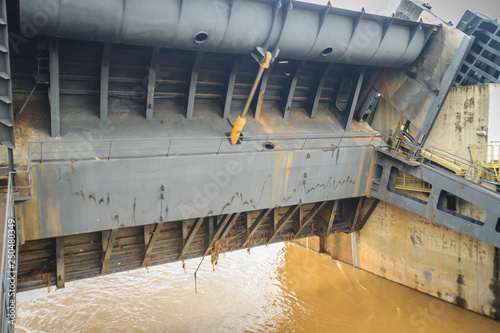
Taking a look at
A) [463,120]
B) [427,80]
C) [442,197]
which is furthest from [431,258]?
[427,80]

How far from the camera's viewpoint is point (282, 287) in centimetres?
1248

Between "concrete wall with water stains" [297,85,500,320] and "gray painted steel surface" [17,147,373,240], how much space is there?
2.49 meters

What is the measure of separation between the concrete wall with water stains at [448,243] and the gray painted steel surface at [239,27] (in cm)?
198

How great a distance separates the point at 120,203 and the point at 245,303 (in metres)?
6.48

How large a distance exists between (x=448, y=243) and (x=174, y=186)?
293 inches

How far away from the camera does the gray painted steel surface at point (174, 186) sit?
605 cm

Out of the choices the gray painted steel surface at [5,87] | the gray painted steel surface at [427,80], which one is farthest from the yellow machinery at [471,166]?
the gray painted steel surface at [5,87]

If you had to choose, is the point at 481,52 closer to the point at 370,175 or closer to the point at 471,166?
the point at 471,166

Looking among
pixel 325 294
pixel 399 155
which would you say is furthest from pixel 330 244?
pixel 399 155

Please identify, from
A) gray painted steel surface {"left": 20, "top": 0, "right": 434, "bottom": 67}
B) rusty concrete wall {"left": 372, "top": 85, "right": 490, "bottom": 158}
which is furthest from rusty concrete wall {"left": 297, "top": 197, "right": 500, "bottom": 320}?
gray painted steel surface {"left": 20, "top": 0, "right": 434, "bottom": 67}

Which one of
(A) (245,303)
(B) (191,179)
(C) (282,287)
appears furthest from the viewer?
(C) (282,287)

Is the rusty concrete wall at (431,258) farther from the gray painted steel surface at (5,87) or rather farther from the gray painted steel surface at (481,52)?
the gray painted steel surface at (5,87)

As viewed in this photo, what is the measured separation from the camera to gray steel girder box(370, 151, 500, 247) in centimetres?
799

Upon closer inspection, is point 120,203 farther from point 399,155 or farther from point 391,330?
point 391,330
